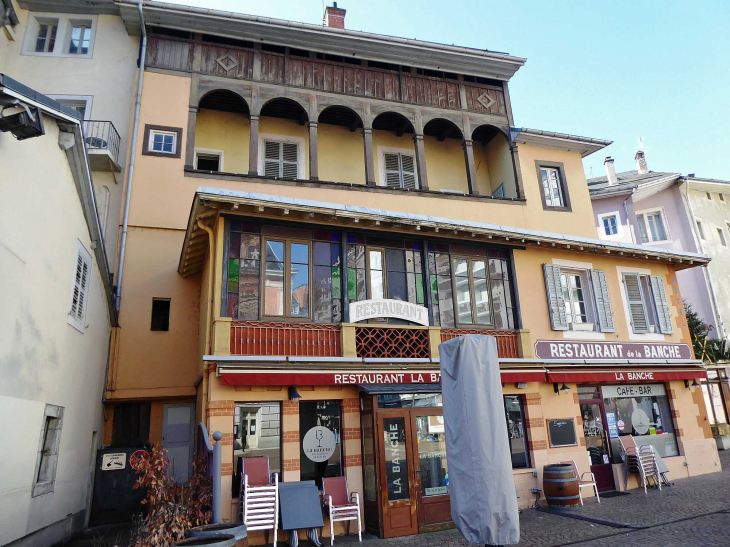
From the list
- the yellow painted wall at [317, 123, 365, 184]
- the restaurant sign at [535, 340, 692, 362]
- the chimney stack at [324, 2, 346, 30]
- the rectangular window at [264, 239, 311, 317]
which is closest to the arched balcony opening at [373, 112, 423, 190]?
the yellow painted wall at [317, 123, 365, 184]

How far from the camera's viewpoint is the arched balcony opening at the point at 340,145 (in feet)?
54.1

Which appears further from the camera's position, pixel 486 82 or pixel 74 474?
pixel 486 82

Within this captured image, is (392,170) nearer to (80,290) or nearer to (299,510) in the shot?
(80,290)

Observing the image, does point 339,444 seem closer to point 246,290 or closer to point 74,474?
point 246,290

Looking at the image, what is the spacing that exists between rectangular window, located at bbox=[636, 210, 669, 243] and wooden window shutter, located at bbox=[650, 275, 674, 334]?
45.5ft

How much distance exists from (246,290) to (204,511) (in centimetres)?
374

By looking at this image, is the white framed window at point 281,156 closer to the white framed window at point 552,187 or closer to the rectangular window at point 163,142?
the rectangular window at point 163,142

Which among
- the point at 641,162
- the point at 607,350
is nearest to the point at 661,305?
the point at 607,350

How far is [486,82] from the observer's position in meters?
17.9

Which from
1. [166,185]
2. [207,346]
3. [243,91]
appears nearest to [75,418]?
[207,346]

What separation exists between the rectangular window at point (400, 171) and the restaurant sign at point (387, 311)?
671 centimetres

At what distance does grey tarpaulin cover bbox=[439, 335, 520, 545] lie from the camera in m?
5.08

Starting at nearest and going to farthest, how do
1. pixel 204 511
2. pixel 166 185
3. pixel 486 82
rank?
pixel 204 511 < pixel 166 185 < pixel 486 82

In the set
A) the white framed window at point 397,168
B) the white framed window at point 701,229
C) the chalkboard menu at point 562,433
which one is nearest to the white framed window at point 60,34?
the white framed window at point 397,168
